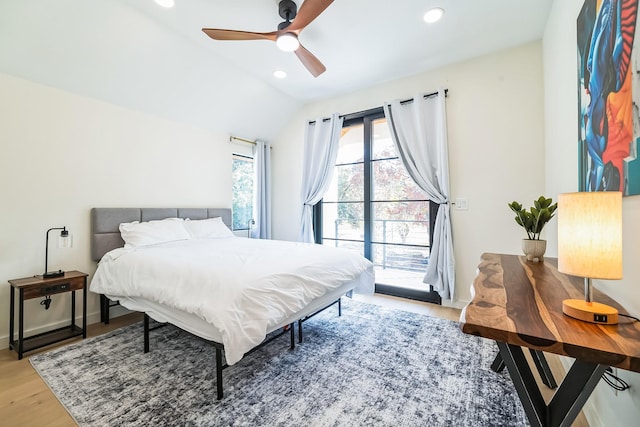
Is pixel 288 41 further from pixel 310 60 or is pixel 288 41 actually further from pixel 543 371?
pixel 543 371

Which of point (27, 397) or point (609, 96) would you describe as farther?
point (27, 397)

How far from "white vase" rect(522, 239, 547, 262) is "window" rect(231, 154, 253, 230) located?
3.80m

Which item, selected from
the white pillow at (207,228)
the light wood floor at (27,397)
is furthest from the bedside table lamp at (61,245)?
the white pillow at (207,228)

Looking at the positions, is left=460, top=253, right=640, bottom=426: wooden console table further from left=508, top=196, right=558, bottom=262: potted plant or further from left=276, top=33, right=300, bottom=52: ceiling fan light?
left=276, top=33, right=300, bottom=52: ceiling fan light

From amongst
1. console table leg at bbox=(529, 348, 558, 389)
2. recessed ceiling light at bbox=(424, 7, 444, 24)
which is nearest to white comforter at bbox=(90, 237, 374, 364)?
console table leg at bbox=(529, 348, 558, 389)

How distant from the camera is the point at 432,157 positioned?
3.34m

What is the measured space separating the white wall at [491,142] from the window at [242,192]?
273cm

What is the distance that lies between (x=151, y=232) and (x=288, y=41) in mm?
2393

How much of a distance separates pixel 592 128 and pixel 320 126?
10.6 ft

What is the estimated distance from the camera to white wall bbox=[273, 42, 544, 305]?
282cm

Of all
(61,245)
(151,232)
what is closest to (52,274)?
(61,245)

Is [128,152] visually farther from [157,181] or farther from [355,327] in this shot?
[355,327]

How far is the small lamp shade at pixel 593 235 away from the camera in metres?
0.85

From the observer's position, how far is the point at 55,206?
2646 mm
